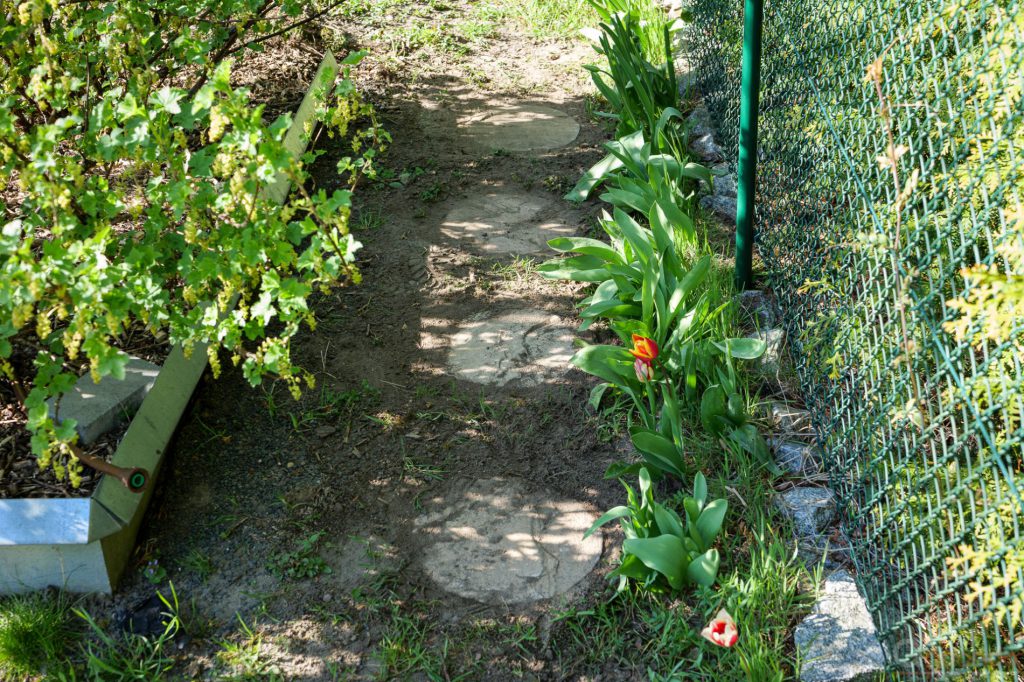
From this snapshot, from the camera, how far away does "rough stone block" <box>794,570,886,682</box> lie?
7.74 feet

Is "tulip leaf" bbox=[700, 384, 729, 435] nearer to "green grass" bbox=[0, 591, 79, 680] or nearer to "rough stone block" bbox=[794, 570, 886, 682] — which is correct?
"rough stone block" bbox=[794, 570, 886, 682]

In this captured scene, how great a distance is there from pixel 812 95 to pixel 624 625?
6.37ft

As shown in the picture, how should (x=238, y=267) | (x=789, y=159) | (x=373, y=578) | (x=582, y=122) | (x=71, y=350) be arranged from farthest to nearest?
1. (x=582, y=122)
2. (x=789, y=159)
3. (x=373, y=578)
4. (x=238, y=267)
5. (x=71, y=350)

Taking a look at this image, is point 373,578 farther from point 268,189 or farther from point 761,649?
point 268,189

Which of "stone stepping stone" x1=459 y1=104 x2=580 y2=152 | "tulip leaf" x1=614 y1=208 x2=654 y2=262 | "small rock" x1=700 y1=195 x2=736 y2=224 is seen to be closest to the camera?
"tulip leaf" x1=614 y1=208 x2=654 y2=262

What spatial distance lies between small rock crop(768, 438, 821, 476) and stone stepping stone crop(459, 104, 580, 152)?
8.70ft

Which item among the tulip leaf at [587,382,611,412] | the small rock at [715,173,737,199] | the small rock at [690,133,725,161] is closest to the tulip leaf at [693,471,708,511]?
the tulip leaf at [587,382,611,412]

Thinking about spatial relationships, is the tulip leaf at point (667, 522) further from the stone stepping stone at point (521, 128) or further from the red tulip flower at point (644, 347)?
the stone stepping stone at point (521, 128)

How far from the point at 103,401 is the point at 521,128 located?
311 centimetres

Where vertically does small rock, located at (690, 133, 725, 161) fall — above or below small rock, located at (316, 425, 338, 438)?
above

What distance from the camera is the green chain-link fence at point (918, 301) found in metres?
1.99

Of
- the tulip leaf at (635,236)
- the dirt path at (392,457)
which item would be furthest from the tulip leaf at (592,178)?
the tulip leaf at (635,236)

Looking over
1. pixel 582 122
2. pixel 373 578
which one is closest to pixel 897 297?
pixel 373 578

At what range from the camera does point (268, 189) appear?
A: 412 cm
